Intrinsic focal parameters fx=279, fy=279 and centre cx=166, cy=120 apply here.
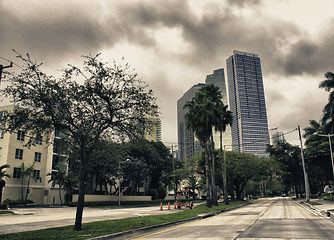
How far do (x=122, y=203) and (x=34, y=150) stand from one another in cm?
1925

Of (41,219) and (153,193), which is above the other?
(153,193)

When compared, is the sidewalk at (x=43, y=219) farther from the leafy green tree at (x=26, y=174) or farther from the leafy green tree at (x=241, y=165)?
the leafy green tree at (x=241, y=165)

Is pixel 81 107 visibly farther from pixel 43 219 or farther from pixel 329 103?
pixel 329 103

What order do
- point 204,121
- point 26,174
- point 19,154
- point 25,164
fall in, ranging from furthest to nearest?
point 25,164 < point 19,154 < point 26,174 < point 204,121

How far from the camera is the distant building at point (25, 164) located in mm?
45850

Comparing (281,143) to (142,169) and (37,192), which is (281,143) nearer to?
(142,169)

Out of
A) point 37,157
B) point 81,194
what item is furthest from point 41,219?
point 37,157

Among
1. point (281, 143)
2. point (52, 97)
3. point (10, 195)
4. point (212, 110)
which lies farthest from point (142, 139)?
point (281, 143)

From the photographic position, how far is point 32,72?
46.6 ft

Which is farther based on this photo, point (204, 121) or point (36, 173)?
point (36, 173)

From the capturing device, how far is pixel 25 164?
49875mm

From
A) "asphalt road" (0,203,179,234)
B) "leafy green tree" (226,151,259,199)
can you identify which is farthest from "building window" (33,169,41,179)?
"leafy green tree" (226,151,259,199)

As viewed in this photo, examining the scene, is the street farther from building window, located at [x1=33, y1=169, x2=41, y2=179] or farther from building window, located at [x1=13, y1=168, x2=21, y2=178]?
building window, located at [x1=33, y1=169, x2=41, y2=179]

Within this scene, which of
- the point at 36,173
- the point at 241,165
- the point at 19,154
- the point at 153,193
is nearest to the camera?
the point at 19,154
